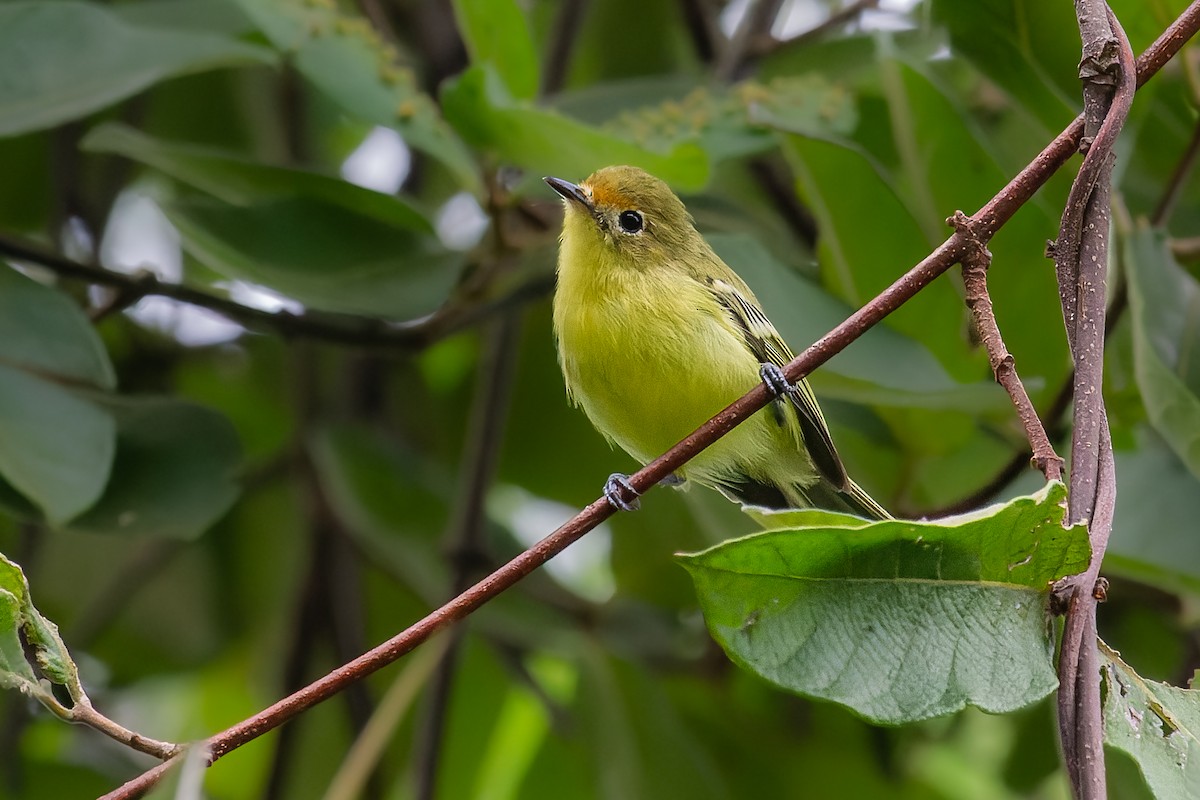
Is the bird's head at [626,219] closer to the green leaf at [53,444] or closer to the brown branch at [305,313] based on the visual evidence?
the brown branch at [305,313]

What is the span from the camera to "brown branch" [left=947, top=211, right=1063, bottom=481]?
4.34ft

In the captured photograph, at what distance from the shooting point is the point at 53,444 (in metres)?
2.19

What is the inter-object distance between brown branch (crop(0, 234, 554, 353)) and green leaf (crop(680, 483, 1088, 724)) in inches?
50.8

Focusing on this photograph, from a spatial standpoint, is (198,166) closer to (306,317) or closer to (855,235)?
(306,317)

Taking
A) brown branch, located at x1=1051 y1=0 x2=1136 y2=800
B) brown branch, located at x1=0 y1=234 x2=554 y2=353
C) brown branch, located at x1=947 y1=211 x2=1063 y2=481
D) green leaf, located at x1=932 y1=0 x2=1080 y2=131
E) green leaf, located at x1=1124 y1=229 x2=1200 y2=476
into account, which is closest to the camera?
brown branch, located at x1=1051 y1=0 x2=1136 y2=800

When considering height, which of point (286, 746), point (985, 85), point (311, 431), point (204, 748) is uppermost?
point (985, 85)

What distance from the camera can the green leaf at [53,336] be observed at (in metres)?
2.35

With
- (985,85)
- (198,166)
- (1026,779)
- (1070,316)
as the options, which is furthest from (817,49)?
(1070,316)

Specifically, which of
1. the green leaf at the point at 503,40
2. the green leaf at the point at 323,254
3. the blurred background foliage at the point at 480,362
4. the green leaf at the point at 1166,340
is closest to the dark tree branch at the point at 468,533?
the blurred background foliage at the point at 480,362

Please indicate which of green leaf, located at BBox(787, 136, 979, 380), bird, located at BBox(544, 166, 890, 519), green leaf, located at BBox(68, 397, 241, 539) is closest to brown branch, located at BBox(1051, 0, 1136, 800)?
green leaf, located at BBox(787, 136, 979, 380)

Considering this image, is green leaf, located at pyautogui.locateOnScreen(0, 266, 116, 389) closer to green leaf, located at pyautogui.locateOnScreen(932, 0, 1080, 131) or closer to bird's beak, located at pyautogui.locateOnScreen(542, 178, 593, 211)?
bird's beak, located at pyautogui.locateOnScreen(542, 178, 593, 211)

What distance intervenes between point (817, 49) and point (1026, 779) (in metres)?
1.81

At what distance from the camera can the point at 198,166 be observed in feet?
8.36

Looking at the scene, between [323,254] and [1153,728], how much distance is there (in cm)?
175
